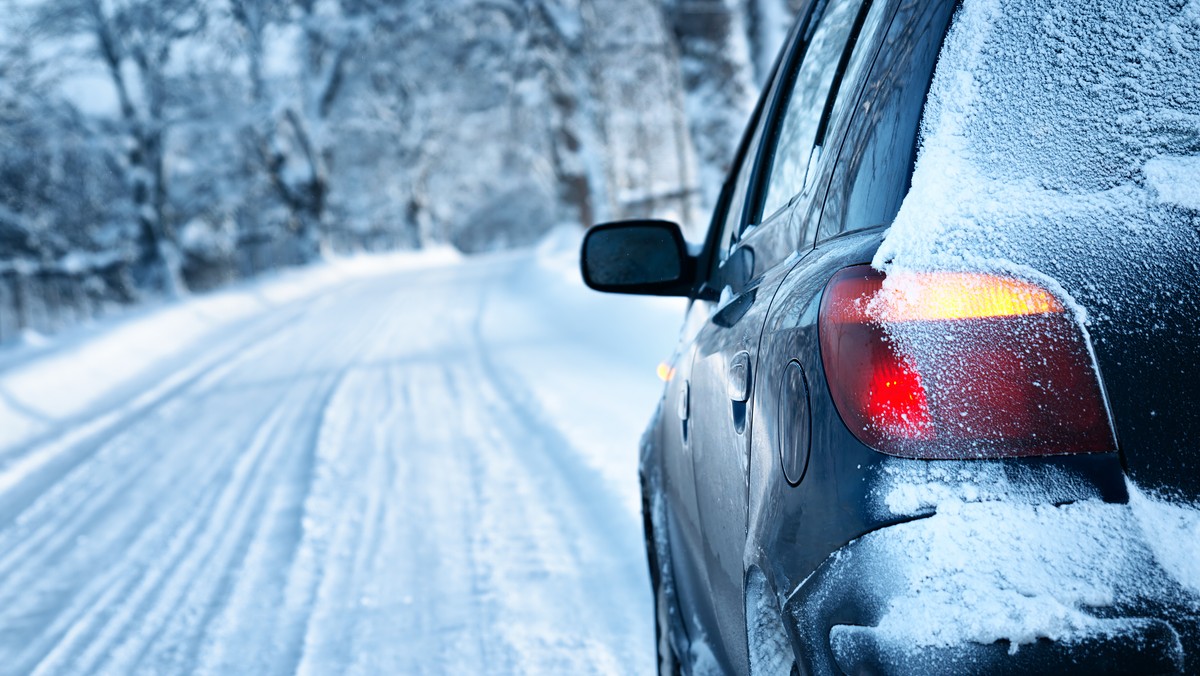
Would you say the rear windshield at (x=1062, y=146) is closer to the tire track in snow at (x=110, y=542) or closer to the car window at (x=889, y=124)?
the car window at (x=889, y=124)

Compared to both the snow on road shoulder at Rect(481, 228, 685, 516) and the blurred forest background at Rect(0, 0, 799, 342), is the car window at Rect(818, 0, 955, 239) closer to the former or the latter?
the snow on road shoulder at Rect(481, 228, 685, 516)

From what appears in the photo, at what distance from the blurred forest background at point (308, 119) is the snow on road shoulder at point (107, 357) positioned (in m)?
6.08

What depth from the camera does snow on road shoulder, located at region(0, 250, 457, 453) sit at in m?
9.52

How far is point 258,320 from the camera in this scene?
54.1ft

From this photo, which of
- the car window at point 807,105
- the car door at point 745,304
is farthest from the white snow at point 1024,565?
the car window at point 807,105

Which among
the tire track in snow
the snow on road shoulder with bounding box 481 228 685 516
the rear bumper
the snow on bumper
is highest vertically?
the snow on bumper

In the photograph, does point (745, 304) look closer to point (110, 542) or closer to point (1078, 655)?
point (1078, 655)

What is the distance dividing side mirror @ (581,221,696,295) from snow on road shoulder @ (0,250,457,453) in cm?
806

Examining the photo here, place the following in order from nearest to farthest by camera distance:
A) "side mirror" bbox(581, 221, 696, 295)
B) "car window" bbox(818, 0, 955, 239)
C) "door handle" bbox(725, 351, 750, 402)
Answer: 1. "car window" bbox(818, 0, 955, 239)
2. "door handle" bbox(725, 351, 750, 402)
3. "side mirror" bbox(581, 221, 696, 295)

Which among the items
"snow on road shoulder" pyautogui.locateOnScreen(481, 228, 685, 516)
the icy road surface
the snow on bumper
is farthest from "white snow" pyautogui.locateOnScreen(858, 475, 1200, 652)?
"snow on road shoulder" pyautogui.locateOnScreen(481, 228, 685, 516)

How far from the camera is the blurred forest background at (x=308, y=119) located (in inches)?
678

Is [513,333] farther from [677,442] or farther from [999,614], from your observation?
[999,614]

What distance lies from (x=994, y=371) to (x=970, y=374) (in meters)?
0.03

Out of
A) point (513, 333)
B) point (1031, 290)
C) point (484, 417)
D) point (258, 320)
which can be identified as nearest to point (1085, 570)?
point (1031, 290)
